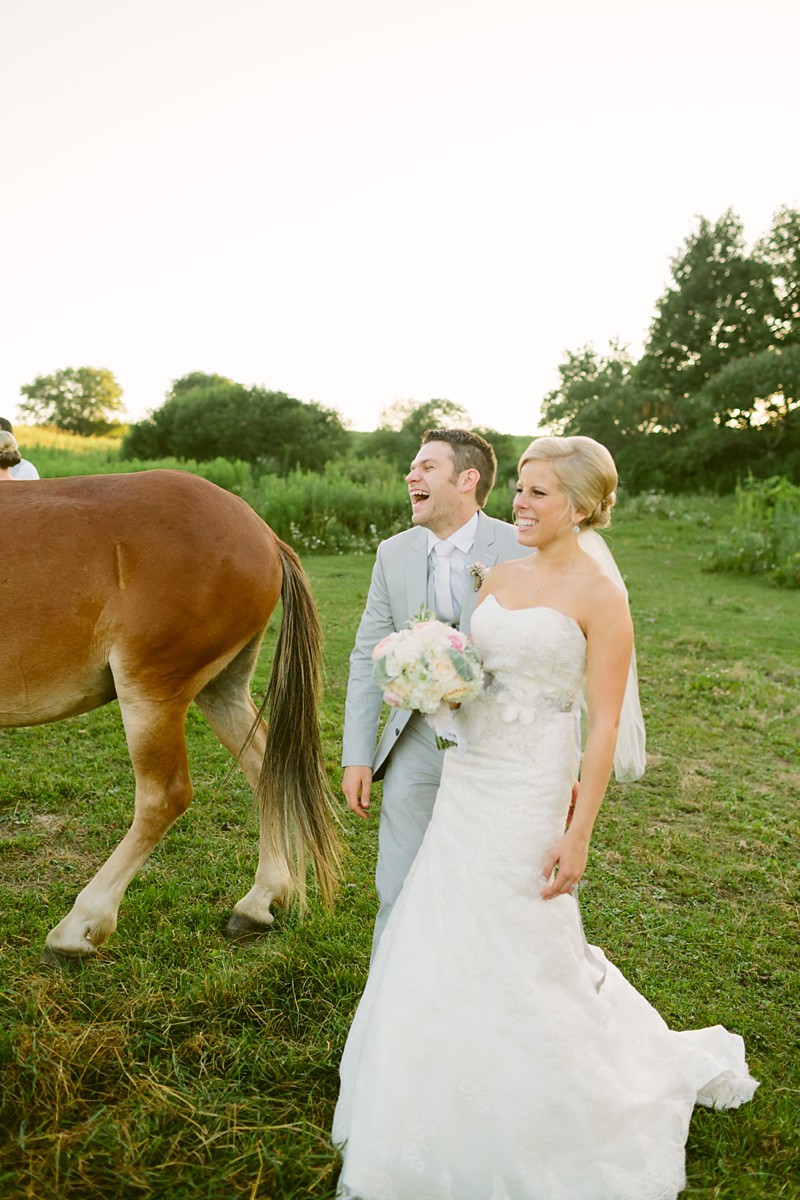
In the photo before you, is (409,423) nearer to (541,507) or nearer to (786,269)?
(786,269)

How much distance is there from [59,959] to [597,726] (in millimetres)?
2265

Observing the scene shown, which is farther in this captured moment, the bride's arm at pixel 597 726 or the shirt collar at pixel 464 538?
the shirt collar at pixel 464 538

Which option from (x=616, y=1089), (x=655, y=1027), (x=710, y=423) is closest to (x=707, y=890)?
(x=655, y=1027)

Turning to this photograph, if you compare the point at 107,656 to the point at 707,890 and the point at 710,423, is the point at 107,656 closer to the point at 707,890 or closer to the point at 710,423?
the point at 707,890

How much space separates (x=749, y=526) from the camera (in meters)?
16.4

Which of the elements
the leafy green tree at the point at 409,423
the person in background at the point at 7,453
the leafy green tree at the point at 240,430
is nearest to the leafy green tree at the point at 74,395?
the leafy green tree at the point at 409,423

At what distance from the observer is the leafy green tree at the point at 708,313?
120 feet

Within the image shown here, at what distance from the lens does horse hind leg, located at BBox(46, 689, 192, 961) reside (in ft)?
10.8

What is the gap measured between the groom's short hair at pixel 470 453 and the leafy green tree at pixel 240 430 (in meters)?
24.0

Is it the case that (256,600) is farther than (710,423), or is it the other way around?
(710,423)

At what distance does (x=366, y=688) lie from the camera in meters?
3.08

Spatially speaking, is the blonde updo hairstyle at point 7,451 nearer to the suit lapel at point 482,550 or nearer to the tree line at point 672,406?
the suit lapel at point 482,550

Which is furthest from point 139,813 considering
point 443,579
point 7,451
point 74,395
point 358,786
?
point 74,395

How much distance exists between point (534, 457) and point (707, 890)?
277cm
